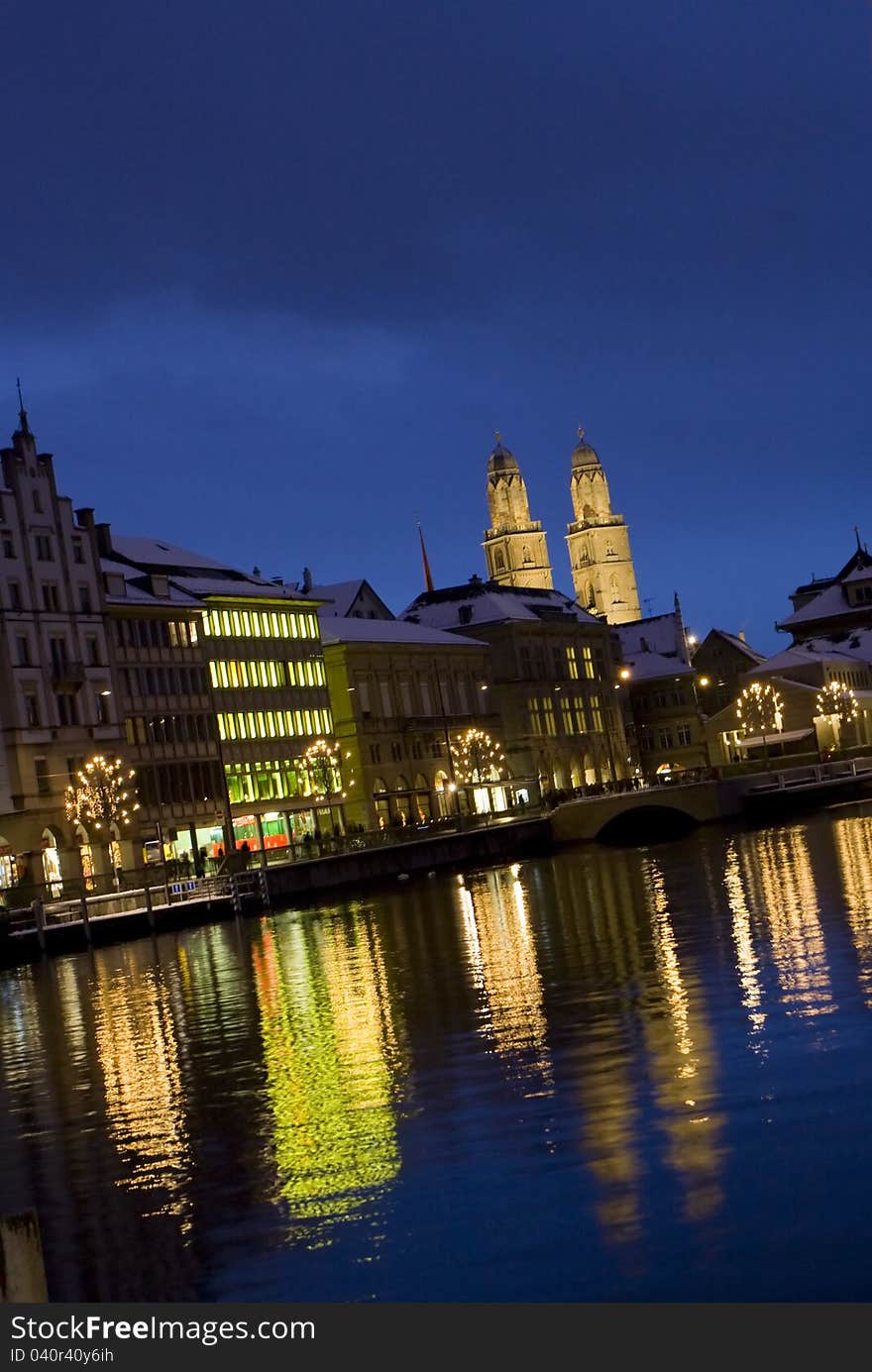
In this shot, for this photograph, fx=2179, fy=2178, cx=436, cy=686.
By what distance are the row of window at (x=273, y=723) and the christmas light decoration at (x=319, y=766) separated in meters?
1.42

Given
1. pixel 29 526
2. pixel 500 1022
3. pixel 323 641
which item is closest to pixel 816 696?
pixel 323 641

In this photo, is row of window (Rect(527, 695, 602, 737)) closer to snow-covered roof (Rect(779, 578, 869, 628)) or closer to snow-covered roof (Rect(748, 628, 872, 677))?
snow-covered roof (Rect(748, 628, 872, 677))

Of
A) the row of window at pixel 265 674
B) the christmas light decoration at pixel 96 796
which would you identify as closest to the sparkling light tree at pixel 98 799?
the christmas light decoration at pixel 96 796

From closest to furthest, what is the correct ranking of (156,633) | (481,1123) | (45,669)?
(481,1123) < (45,669) < (156,633)

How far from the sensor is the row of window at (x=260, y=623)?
119938 mm

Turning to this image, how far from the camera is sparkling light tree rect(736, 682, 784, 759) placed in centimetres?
16250

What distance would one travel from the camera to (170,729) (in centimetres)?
11262

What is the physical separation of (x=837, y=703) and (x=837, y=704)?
0.24ft

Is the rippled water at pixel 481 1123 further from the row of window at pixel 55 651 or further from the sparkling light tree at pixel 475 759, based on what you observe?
the sparkling light tree at pixel 475 759

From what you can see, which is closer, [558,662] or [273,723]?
[273,723]

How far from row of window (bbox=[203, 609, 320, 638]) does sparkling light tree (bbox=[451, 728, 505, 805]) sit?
16.6m

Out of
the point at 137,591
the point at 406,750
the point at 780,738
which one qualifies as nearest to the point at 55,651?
the point at 137,591

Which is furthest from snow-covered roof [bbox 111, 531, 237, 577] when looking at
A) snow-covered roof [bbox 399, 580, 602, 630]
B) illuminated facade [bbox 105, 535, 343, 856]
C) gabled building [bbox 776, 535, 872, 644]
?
gabled building [bbox 776, 535, 872, 644]

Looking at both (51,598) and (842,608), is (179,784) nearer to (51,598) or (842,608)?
(51,598)
